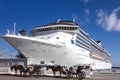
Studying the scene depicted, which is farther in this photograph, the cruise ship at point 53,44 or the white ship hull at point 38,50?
the cruise ship at point 53,44

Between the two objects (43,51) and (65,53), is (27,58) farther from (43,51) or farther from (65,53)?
(65,53)

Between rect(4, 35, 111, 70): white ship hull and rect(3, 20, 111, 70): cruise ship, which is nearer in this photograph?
rect(4, 35, 111, 70): white ship hull

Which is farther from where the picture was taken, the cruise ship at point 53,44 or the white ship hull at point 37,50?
the cruise ship at point 53,44

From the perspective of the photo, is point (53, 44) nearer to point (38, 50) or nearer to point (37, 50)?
point (38, 50)

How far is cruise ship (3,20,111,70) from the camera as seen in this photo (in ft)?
143

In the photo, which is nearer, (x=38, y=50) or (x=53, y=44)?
(x=38, y=50)

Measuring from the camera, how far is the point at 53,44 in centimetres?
4572

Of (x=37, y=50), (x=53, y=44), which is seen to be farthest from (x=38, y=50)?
(x=53, y=44)

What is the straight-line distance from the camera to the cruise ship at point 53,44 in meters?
43.7

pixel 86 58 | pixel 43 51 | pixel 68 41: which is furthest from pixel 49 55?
pixel 86 58

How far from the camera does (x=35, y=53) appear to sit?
4366cm

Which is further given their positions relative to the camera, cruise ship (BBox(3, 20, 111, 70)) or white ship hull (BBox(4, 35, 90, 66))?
cruise ship (BBox(3, 20, 111, 70))

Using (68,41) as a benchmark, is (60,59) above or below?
below

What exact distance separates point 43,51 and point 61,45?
4694mm
